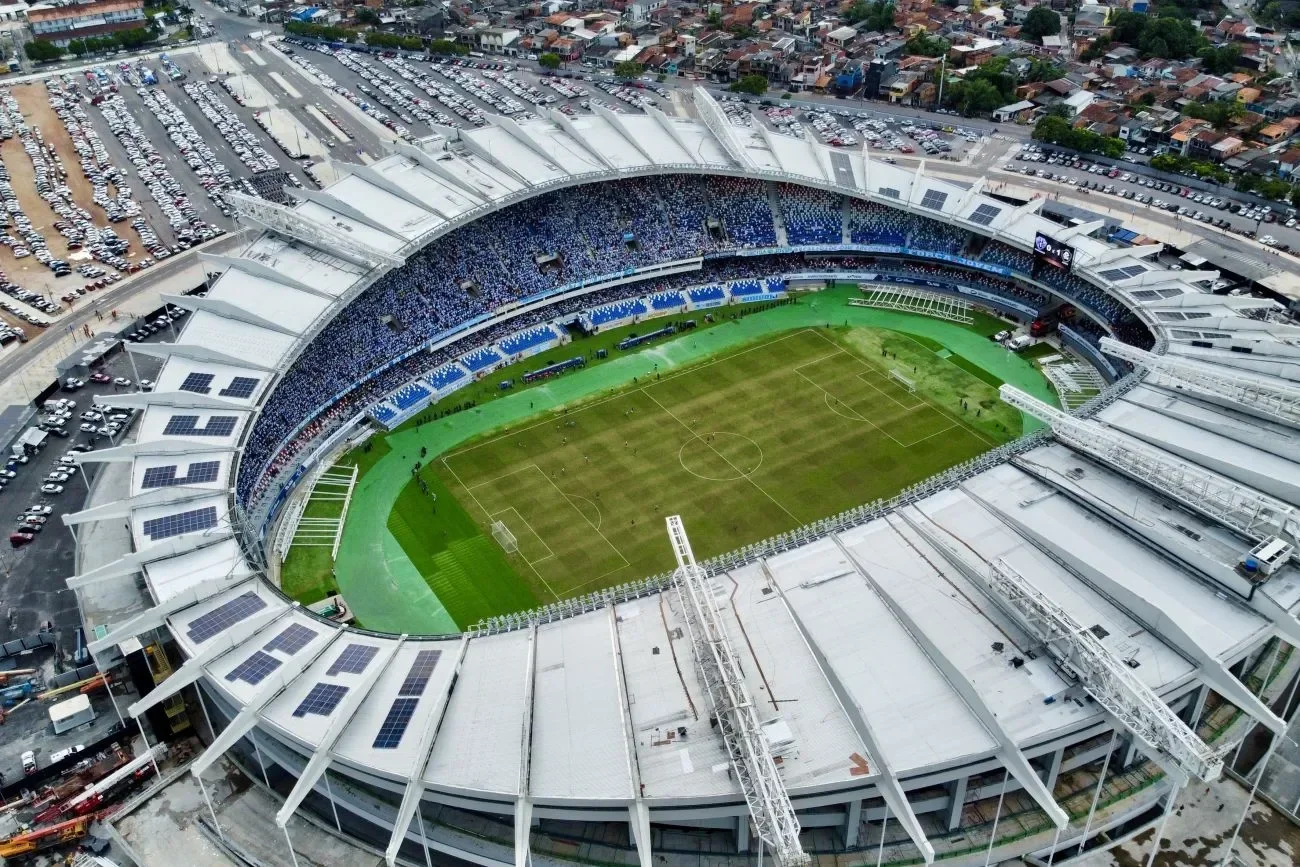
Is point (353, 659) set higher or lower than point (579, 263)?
lower

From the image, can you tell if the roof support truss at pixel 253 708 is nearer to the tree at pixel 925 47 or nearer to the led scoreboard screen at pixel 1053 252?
the led scoreboard screen at pixel 1053 252

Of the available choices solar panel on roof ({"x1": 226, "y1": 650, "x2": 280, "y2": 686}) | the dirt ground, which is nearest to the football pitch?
solar panel on roof ({"x1": 226, "y1": 650, "x2": 280, "y2": 686})

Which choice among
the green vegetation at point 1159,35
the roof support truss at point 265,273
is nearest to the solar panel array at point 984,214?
the roof support truss at point 265,273

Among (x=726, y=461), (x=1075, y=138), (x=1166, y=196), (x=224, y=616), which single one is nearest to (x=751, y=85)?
(x=1075, y=138)

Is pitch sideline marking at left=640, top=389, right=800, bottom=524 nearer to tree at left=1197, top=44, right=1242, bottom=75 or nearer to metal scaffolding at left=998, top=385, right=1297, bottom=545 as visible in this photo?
metal scaffolding at left=998, top=385, right=1297, bottom=545

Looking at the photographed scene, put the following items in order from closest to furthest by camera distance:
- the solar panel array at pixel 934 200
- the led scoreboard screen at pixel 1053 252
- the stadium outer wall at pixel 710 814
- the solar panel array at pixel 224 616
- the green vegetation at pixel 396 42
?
the stadium outer wall at pixel 710 814
the solar panel array at pixel 224 616
the led scoreboard screen at pixel 1053 252
the solar panel array at pixel 934 200
the green vegetation at pixel 396 42

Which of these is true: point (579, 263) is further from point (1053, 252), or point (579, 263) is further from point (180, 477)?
point (180, 477)
